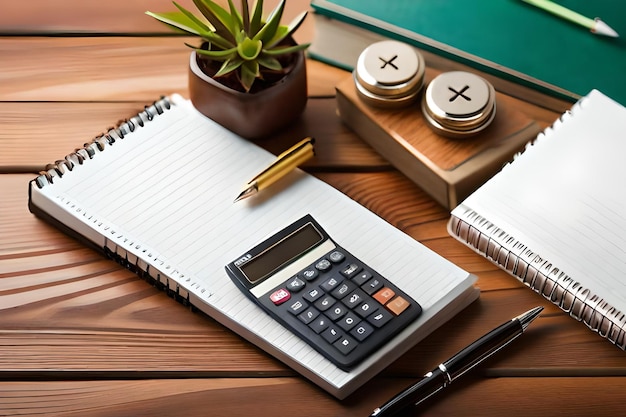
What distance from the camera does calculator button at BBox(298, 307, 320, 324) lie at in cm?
82

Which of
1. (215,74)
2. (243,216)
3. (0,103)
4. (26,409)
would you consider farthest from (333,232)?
(0,103)

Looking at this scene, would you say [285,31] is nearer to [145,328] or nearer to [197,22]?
[197,22]

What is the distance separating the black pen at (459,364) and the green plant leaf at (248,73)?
0.34m

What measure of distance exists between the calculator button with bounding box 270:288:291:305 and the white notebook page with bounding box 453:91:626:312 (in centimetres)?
18

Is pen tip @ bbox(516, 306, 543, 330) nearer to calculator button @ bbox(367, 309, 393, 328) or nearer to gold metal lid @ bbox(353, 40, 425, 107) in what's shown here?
calculator button @ bbox(367, 309, 393, 328)

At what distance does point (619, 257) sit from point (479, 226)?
5.1 inches

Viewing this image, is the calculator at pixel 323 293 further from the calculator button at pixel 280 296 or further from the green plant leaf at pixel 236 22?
the green plant leaf at pixel 236 22

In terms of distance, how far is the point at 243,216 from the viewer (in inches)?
36.2

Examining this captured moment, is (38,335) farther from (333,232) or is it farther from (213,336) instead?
(333,232)

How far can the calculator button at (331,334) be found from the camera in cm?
81

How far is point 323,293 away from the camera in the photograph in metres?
0.84

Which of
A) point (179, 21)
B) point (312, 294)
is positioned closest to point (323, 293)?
point (312, 294)

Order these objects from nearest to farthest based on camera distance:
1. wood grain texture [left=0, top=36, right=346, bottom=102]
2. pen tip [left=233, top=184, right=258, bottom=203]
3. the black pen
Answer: the black pen
pen tip [left=233, top=184, right=258, bottom=203]
wood grain texture [left=0, top=36, right=346, bottom=102]

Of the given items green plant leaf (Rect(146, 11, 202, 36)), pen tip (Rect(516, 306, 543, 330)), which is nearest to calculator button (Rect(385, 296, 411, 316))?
pen tip (Rect(516, 306, 543, 330))
